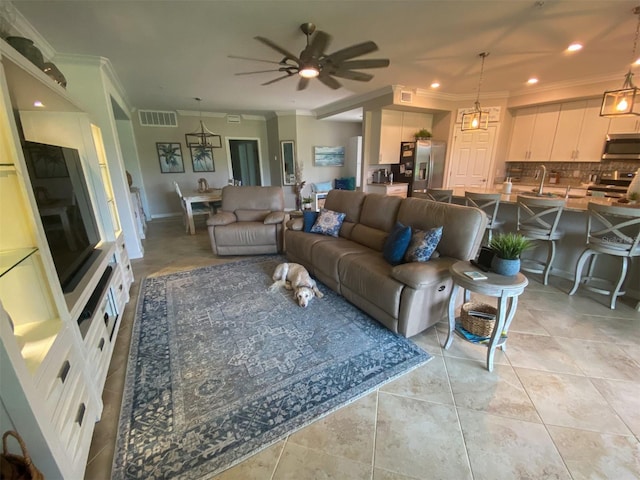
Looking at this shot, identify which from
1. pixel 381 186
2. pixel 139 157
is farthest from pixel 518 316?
pixel 139 157

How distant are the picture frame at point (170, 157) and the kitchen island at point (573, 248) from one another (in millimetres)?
7202

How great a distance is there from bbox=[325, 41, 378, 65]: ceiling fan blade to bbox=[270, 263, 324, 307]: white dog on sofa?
7.11 ft

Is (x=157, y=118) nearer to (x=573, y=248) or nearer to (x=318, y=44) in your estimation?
(x=318, y=44)

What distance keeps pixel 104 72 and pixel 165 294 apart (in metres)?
3.06

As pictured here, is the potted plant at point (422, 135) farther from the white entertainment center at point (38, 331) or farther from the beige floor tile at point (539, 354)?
the white entertainment center at point (38, 331)

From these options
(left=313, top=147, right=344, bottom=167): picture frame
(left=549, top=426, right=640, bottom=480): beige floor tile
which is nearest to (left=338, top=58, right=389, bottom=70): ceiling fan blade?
(left=549, top=426, right=640, bottom=480): beige floor tile

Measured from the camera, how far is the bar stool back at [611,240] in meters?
2.32

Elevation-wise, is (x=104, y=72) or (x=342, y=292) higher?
(x=104, y=72)

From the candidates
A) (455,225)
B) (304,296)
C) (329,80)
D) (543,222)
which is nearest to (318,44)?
(329,80)

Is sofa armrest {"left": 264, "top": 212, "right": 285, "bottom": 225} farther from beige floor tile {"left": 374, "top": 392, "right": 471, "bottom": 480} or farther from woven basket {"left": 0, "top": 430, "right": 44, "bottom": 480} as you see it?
woven basket {"left": 0, "top": 430, "right": 44, "bottom": 480}

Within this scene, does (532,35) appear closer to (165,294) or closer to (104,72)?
(165,294)

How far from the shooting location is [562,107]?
4926mm

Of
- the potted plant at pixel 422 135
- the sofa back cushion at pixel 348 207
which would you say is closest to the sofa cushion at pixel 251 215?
the sofa back cushion at pixel 348 207

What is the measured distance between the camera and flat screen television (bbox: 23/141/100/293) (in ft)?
5.17
